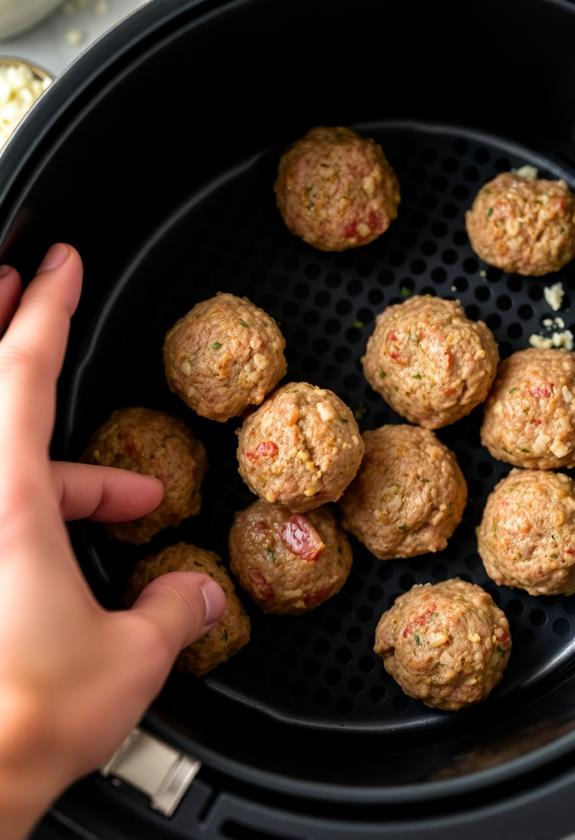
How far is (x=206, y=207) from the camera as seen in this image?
5.77 feet

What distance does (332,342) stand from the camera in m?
1.73

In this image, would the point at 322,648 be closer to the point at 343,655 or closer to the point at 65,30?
the point at 343,655

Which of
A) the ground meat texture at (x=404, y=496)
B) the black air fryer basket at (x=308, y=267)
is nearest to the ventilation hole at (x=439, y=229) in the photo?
the black air fryer basket at (x=308, y=267)

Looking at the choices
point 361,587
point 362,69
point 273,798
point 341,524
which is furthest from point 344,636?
point 362,69

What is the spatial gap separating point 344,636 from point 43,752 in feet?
2.40

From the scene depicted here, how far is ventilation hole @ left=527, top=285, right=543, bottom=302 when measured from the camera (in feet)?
5.64

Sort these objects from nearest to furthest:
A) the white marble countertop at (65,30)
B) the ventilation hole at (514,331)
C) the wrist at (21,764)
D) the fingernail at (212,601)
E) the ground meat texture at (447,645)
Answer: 1. the wrist at (21,764)
2. the fingernail at (212,601)
3. the ground meat texture at (447,645)
4. the ventilation hole at (514,331)
5. the white marble countertop at (65,30)

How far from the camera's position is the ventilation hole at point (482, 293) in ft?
5.66

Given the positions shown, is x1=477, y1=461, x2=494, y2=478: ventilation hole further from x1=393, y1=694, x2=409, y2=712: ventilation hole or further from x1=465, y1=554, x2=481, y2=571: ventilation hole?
x1=393, y1=694, x2=409, y2=712: ventilation hole

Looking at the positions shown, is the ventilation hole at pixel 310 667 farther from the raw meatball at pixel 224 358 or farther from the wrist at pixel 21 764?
the wrist at pixel 21 764

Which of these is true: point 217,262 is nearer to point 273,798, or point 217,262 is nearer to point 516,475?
point 516,475

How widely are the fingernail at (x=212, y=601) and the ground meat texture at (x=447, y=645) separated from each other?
341mm

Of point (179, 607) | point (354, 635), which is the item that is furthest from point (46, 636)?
point (354, 635)

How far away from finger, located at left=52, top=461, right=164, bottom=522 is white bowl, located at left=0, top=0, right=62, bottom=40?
89 centimetres
